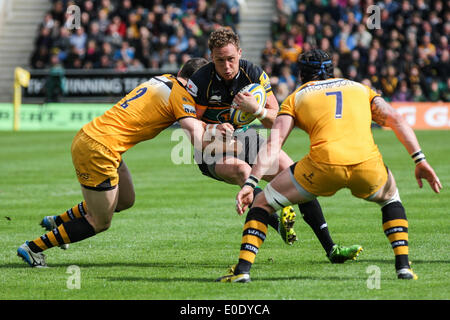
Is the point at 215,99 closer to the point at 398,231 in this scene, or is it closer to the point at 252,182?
the point at 252,182

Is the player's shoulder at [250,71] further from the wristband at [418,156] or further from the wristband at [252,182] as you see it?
the wristband at [418,156]

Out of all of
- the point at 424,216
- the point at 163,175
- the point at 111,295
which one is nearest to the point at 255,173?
the point at 111,295

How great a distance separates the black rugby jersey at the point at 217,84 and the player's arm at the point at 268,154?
1.29 meters

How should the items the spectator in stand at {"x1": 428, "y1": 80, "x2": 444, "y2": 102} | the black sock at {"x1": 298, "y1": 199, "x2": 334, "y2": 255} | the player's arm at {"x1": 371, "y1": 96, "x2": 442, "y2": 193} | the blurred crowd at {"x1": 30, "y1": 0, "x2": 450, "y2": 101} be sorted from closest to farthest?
1. the player's arm at {"x1": 371, "y1": 96, "x2": 442, "y2": 193}
2. the black sock at {"x1": 298, "y1": 199, "x2": 334, "y2": 255}
3. the spectator in stand at {"x1": 428, "y1": 80, "x2": 444, "y2": 102}
4. the blurred crowd at {"x1": 30, "y1": 0, "x2": 450, "y2": 101}

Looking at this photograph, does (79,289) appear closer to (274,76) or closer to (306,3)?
(274,76)

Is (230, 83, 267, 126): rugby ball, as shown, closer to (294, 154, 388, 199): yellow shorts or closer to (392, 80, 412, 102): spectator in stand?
(294, 154, 388, 199): yellow shorts

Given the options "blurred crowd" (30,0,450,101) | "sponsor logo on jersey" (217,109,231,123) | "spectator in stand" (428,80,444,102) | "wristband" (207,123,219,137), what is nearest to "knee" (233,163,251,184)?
"sponsor logo on jersey" (217,109,231,123)

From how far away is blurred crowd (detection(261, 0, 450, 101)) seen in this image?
87.4 ft

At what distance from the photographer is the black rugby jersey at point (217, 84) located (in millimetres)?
7820

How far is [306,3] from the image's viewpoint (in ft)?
100

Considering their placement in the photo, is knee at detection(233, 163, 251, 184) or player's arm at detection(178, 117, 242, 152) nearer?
player's arm at detection(178, 117, 242, 152)

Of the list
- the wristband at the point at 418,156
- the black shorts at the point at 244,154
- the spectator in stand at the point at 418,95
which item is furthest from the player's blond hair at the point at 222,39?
the spectator in stand at the point at 418,95

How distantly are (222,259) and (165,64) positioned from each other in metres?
22.3

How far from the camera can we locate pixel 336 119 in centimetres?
662
